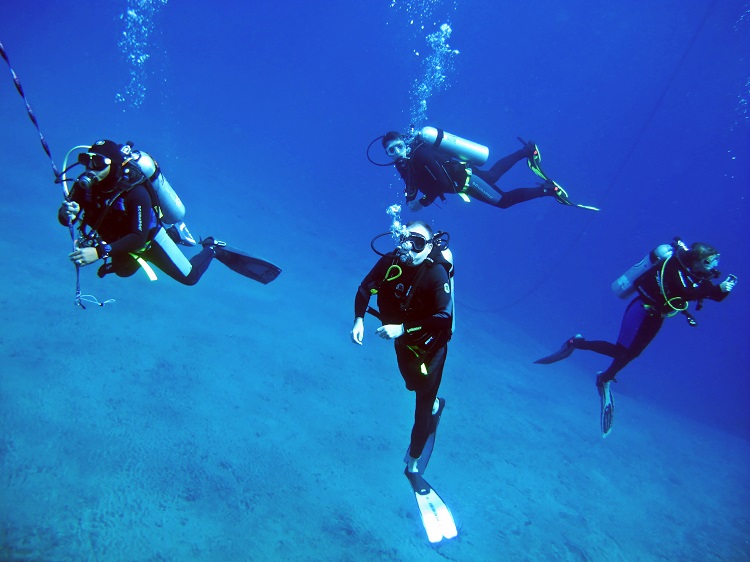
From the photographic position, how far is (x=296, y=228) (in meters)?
21.2

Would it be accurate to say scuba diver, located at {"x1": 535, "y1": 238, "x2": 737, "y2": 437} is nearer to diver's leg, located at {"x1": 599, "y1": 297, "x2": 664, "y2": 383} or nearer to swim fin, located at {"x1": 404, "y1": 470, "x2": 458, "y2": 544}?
diver's leg, located at {"x1": 599, "y1": 297, "x2": 664, "y2": 383}

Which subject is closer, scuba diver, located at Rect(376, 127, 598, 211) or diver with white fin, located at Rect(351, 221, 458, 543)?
diver with white fin, located at Rect(351, 221, 458, 543)

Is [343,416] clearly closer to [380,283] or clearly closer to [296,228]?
[380,283]

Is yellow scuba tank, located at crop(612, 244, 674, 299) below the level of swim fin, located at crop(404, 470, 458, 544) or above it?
above

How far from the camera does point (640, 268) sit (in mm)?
6254

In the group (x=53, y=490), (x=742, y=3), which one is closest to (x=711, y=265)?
(x=53, y=490)

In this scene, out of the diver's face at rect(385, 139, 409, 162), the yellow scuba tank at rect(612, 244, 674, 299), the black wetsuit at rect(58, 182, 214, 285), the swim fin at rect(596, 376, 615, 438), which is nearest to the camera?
the black wetsuit at rect(58, 182, 214, 285)

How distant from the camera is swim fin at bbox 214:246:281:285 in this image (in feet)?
19.8

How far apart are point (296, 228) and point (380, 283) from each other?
17948mm

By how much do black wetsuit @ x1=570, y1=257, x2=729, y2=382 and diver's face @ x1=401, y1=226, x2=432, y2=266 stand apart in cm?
433

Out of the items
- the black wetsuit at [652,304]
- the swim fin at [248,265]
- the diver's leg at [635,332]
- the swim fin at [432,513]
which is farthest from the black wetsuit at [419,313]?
the diver's leg at [635,332]

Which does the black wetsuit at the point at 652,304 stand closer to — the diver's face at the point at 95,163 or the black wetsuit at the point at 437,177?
the black wetsuit at the point at 437,177

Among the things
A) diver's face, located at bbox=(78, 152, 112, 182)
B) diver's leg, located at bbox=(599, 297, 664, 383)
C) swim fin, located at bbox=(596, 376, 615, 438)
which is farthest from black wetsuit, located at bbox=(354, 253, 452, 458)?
swim fin, located at bbox=(596, 376, 615, 438)

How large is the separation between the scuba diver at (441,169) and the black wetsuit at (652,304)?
263 centimetres
